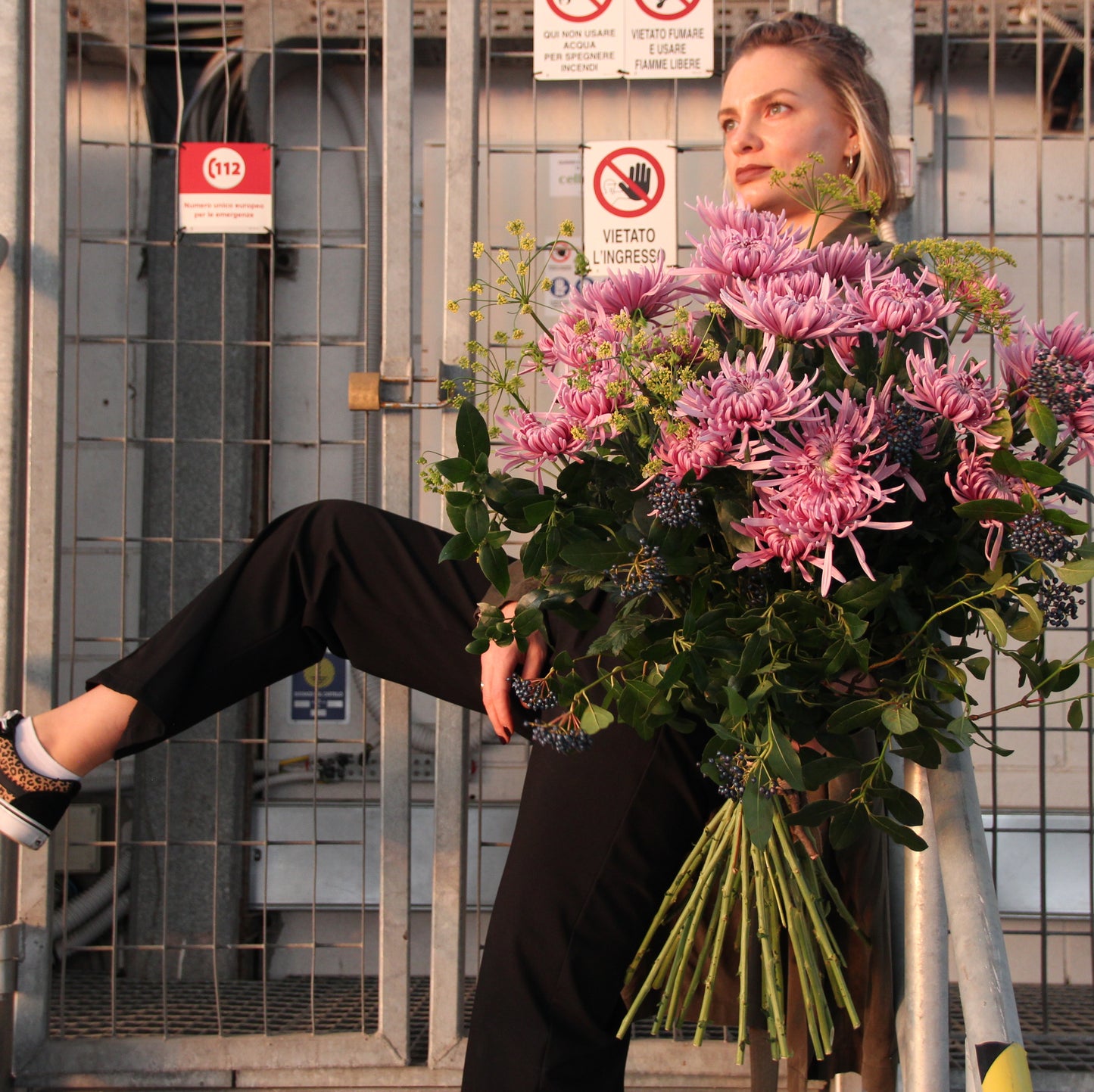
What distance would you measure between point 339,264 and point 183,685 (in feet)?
5.53

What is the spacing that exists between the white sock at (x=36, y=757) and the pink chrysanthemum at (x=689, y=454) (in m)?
1.32

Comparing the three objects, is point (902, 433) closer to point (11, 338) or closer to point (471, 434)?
point (471, 434)

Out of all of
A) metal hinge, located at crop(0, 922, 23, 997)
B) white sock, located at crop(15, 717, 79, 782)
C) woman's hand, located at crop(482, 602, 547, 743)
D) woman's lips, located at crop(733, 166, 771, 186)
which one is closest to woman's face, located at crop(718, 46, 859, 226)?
woman's lips, located at crop(733, 166, 771, 186)

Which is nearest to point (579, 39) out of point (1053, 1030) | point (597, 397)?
point (597, 397)

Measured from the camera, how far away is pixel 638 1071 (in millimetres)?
2436

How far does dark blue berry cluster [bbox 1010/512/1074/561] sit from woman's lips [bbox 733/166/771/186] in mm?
1082

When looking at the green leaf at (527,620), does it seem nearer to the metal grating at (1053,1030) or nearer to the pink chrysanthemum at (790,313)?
the pink chrysanthemum at (790,313)

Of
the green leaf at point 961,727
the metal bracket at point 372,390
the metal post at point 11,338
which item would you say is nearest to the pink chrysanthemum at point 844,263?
the green leaf at point 961,727

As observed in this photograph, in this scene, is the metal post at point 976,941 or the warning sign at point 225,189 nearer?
the metal post at point 976,941

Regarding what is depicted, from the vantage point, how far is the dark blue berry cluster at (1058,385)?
105cm

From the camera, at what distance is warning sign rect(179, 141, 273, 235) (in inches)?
103

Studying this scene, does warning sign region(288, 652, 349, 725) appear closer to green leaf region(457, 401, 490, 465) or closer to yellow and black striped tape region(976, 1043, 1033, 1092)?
green leaf region(457, 401, 490, 465)

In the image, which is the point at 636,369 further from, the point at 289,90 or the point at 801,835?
the point at 289,90

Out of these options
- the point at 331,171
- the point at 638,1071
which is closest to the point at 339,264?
the point at 331,171
